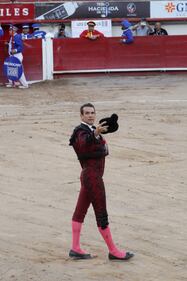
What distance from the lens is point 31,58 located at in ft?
66.1

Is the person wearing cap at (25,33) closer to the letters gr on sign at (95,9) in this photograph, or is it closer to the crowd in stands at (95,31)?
the crowd in stands at (95,31)

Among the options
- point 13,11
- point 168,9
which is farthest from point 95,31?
point 168,9

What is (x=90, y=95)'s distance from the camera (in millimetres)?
17781

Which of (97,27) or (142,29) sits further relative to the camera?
(97,27)

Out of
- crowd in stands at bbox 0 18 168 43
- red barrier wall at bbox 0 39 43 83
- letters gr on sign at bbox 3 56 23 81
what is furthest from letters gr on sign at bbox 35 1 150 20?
letters gr on sign at bbox 3 56 23 81

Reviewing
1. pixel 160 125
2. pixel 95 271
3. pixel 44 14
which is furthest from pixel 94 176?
pixel 44 14

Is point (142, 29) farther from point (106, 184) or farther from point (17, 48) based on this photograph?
point (106, 184)

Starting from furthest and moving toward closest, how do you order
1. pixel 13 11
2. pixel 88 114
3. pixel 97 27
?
pixel 97 27
pixel 13 11
pixel 88 114

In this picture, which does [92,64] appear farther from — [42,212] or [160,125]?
[42,212]

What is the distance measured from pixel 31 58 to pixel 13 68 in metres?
0.95

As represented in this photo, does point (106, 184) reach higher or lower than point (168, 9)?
lower

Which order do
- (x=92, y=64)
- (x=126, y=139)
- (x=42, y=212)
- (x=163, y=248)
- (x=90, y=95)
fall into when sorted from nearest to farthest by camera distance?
(x=163, y=248) → (x=42, y=212) → (x=126, y=139) → (x=90, y=95) → (x=92, y=64)

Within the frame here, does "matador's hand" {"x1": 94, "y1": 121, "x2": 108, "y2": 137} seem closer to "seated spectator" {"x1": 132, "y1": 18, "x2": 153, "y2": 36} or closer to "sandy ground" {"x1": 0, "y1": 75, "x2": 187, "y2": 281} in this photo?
"sandy ground" {"x1": 0, "y1": 75, "x2": 187, "y2": 281}

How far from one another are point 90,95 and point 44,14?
729cm
